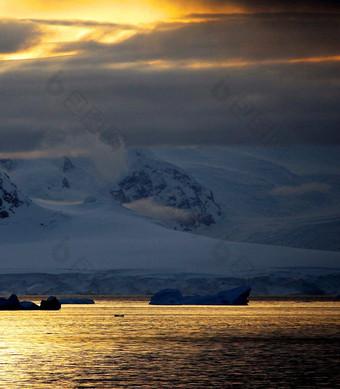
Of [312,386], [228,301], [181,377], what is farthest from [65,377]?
[228,301]

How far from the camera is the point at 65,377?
148 ft

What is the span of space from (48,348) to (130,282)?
A: 435ft

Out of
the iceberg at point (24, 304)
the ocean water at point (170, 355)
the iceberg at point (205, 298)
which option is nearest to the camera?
the ocean water at point (170, 355)

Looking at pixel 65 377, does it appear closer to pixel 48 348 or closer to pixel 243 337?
pixel 48 348

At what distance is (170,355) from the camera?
55.8m

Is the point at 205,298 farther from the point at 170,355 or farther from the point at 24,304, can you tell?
the point at 170,355

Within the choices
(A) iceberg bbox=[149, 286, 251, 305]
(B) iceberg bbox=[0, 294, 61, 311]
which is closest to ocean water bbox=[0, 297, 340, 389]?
(B) iceberg bbox=[0, 294, 61, 311]

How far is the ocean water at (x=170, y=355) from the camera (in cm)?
4428

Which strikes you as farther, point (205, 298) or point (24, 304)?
point (205, 298)

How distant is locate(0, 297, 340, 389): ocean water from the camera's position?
4428 centimetres

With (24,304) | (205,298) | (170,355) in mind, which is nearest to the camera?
(170,355)

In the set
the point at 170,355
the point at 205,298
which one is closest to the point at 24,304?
the point at 205,298

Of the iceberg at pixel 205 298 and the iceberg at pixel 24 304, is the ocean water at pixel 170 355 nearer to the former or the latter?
the iceberg at pixel 24 304

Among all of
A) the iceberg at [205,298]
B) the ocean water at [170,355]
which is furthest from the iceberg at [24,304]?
the ocean water at [170,355]
